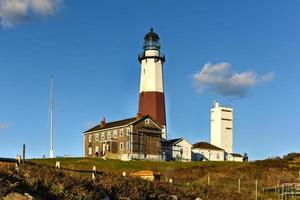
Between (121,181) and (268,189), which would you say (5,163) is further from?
(268,189)

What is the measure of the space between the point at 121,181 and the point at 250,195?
1409cm

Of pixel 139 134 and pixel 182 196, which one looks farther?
pixel 139 134

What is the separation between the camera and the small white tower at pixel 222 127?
10669cm

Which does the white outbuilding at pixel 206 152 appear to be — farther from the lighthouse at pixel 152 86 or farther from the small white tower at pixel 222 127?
the lighthouse at pixel 152 86

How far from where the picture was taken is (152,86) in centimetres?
8794

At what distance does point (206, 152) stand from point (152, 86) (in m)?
18.8

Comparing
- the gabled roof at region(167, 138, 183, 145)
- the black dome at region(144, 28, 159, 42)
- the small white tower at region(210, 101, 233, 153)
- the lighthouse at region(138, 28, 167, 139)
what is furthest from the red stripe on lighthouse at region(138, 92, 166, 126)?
the small white tower at region(210, 101, 233, 153)

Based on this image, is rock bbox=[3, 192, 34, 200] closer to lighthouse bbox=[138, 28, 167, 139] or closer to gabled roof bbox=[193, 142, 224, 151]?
lighthouse bbox=[138, 28, 167, 139]

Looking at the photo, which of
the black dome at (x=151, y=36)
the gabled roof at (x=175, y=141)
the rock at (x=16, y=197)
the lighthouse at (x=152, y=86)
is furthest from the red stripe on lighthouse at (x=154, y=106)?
the rock at (x=16, y=197)

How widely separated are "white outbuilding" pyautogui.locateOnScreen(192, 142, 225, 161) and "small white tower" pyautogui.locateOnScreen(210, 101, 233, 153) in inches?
178

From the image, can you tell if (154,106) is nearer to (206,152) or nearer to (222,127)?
(206,152)

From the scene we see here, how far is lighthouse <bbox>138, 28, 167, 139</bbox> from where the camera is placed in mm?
87375

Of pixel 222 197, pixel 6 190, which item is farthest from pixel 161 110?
pixel 6 190

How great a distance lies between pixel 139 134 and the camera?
83500mm
